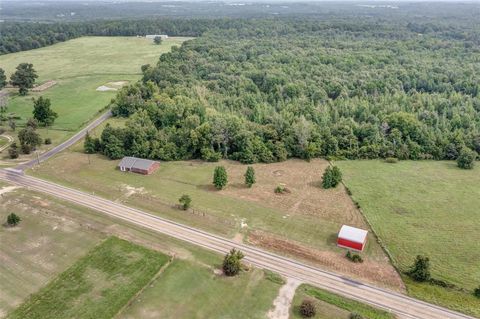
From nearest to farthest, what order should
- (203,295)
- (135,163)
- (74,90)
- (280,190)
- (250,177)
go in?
(203,295) → (280,190) → (250,177) → (135,163) → (74,90)

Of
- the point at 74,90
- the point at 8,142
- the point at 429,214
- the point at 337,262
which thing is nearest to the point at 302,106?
the point at 429,214

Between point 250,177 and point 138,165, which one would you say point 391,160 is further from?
point 138,165

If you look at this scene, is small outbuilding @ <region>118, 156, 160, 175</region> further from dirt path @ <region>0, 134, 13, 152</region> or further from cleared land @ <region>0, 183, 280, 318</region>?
dirt path @ <region>0, 134, 13, 152</region>

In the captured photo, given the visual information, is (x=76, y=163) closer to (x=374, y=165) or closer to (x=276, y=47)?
(x=374, y=165)

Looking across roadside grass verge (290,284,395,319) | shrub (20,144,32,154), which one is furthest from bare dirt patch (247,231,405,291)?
shrub (20,144,32,154)

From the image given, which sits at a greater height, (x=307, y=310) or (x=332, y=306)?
(x=307, y=310)

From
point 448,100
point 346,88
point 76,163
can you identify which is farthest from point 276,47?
point 76,163
